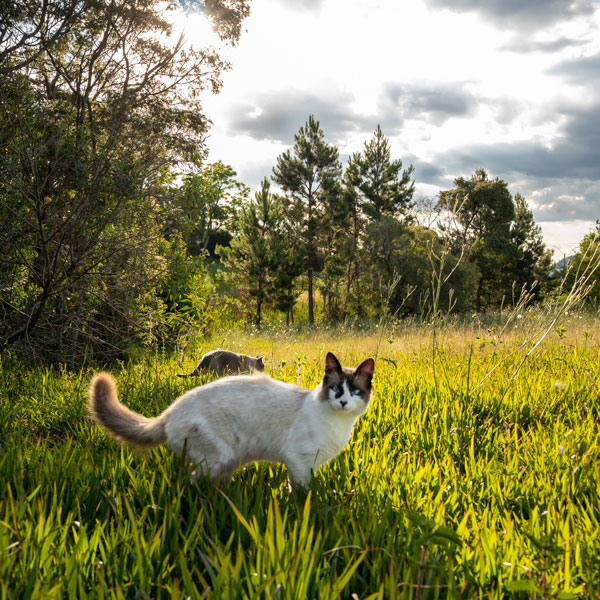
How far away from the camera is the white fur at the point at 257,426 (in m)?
2.70

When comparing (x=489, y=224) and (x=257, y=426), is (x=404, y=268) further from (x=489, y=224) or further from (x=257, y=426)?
(x=257, y=426)

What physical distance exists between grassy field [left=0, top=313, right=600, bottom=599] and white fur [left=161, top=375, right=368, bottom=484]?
0.50 ft

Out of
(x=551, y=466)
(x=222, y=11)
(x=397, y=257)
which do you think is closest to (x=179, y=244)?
(x=222, y=11)

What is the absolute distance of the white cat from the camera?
2.71m

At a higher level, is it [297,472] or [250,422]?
[250,422]

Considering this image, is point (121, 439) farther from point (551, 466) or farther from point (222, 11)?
point (222, 11)

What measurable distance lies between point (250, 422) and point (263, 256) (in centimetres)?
2592

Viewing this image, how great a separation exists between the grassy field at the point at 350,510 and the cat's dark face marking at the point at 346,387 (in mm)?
439

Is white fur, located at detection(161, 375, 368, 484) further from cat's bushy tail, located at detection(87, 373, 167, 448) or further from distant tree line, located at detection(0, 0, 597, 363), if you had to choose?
distant tree line, located at detection(0, 0, 597, 363)

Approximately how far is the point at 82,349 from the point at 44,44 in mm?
5256

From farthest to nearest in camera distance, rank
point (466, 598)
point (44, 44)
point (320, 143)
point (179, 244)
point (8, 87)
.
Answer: point (320, 143) < point (179, 244) < point (44, 44) < point (8, 87) < point (466, 598)

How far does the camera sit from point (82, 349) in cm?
773

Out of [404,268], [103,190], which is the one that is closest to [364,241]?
[404,268]

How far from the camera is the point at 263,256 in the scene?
28.4 meters
